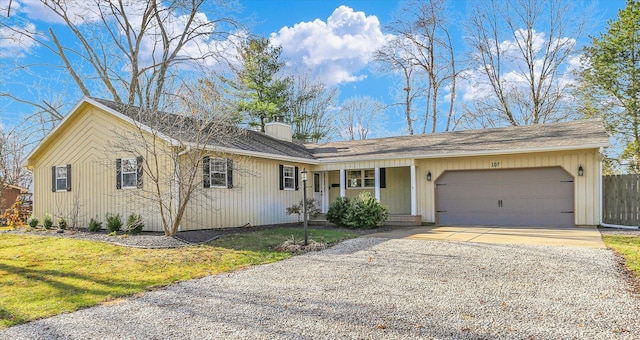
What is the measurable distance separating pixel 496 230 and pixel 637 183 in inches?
167

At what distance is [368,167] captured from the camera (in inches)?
585

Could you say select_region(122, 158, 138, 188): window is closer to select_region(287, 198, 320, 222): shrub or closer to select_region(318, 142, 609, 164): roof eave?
select_region(287, 198, 320, 222): shrub

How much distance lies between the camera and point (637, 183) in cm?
1152

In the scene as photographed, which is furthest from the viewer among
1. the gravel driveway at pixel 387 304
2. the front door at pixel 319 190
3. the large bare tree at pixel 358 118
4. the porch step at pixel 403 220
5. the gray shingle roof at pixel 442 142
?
the large bare tree at pixel 358 118

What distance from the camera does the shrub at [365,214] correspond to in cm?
1210

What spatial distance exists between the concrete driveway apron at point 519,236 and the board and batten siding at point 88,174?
7.18 meters

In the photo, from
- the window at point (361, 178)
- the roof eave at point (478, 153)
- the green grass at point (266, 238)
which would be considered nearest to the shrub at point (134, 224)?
the green grass at point (266, 238)

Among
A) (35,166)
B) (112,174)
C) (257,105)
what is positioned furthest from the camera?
(257,105)

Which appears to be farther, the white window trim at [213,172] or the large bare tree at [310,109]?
the large bare tree at [310,109]

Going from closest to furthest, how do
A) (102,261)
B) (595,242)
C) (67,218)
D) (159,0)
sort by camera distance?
(102,261)
(595,242)
(67,218)
(159,0)

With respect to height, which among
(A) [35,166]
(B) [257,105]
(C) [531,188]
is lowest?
(C) [531,188]

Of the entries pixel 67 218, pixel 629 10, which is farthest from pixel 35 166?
pixel 629 10

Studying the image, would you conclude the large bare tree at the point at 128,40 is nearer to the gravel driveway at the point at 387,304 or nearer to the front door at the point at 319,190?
the front door at the point at 319,190

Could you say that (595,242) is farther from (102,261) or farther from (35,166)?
(35,166)
